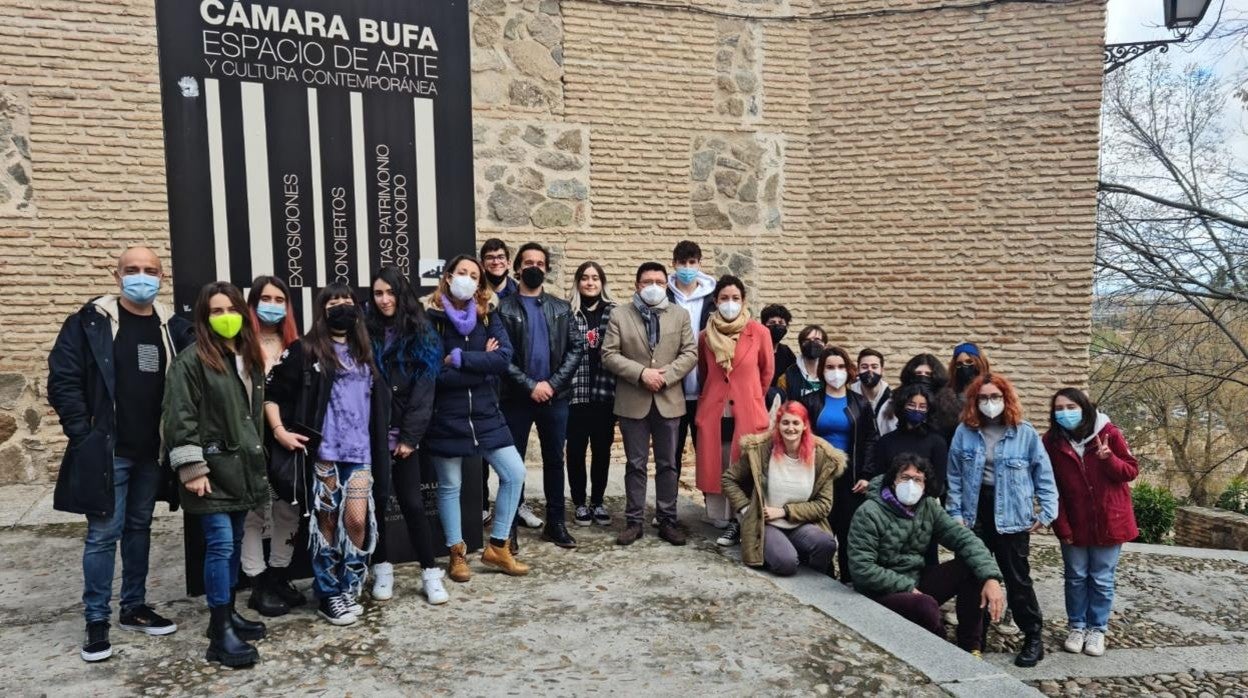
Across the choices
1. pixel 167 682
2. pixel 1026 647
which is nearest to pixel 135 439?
pixel 167 682

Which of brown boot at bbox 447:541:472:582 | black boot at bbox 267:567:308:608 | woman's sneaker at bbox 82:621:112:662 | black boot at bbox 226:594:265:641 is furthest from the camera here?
brown boot at bbox 447:541:472:582

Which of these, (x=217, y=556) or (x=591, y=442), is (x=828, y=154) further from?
(x=217, y=556)

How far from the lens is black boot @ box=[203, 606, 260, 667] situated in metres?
3.29

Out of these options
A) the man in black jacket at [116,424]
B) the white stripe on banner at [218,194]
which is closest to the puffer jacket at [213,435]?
the man in black jacket at [116,424]

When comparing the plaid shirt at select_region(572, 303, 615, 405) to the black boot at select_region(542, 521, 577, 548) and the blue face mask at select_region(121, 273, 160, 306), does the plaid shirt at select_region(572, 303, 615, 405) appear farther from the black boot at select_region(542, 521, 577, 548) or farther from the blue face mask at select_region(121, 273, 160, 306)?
the blue face mask at select_region(121, 273, 160, 306)

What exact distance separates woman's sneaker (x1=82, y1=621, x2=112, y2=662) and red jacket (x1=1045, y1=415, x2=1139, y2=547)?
470cm

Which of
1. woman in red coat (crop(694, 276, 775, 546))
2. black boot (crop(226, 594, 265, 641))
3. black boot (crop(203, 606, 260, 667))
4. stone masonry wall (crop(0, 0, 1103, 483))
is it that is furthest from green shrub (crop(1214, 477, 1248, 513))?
black boot (crop(203, 606, 260, 667))

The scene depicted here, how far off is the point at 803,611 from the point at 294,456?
2574mm

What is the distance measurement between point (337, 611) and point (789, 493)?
256 cm

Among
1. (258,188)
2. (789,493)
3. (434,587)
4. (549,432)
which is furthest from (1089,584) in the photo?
(258,188)

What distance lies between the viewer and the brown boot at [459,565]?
168 inches

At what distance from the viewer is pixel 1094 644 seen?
460cm

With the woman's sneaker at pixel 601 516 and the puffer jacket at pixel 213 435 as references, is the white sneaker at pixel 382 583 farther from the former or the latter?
the woman's sneaker at pixel 601 516

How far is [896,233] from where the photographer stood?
8984 millimetres
